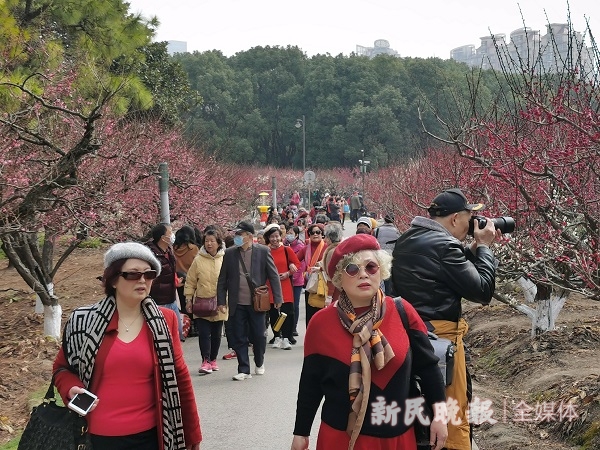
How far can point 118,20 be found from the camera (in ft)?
55.6

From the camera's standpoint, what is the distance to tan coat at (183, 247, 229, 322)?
9.95 m

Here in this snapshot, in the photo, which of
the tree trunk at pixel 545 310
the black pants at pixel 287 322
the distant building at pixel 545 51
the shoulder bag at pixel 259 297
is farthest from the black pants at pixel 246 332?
the distant building at pixel 545 51

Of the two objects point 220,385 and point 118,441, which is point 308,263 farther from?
point 118,441

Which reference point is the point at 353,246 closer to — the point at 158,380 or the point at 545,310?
the point at 158,380

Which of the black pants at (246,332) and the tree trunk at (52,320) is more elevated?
the black pants at (246,332)

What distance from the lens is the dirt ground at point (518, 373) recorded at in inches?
270

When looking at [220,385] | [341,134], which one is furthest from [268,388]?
[341,134]

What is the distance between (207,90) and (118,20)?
188ft

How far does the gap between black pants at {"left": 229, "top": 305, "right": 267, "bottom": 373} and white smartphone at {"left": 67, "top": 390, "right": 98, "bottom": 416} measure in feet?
18.3

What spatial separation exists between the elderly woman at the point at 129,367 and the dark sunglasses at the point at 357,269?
37.4 inches

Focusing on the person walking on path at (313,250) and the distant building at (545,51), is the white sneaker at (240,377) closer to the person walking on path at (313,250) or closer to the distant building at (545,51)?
the person walking on path at (313,250)

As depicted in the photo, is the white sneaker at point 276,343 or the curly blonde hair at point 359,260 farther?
the white sneaker at point 276,343

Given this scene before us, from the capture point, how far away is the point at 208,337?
997 cm

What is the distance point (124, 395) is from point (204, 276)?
6.04 m
